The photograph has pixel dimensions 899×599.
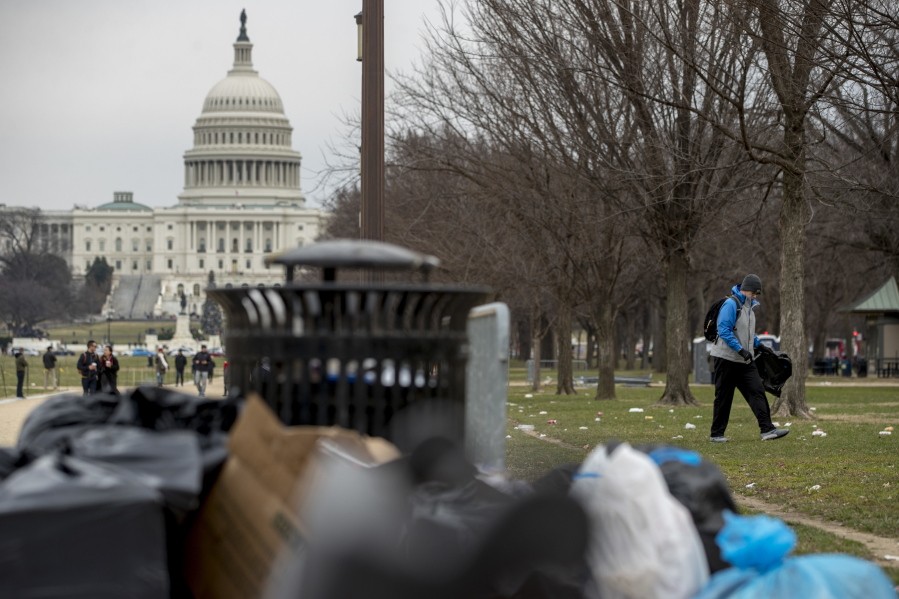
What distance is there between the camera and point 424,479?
513 cm

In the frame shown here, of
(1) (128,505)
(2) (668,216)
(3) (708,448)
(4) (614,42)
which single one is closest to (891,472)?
(3) (708,448)

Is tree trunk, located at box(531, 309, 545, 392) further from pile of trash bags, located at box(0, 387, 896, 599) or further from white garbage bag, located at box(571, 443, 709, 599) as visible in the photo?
white garbage bag, located at box(571, 443, 709, 599)

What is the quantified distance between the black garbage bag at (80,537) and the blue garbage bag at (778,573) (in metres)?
1.67

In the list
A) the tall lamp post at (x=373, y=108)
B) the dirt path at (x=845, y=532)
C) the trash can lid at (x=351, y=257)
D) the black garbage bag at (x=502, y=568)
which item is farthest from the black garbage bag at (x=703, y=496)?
the tall lamp post at (x=373, y=108)

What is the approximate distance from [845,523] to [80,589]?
6.17 m

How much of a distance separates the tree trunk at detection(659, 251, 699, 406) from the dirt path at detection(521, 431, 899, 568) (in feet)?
57.0

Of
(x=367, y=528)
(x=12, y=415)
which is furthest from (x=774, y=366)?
(x=12, y=415)

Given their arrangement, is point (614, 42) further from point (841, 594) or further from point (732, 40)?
point (841, 594)

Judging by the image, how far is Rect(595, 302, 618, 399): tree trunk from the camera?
A: 33.6 metres

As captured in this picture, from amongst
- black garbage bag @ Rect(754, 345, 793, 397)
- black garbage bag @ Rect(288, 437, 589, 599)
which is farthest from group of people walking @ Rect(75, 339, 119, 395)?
black garbage bag @ Rect(288, 437, 589, 599)

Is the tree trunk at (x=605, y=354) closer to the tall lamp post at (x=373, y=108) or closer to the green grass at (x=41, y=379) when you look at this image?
the green grass at (x=41, y=379)

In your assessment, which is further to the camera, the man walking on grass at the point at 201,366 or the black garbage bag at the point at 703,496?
the man walking on grass at the point at 201,366

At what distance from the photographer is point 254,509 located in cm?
457

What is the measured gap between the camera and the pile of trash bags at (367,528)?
4.27m
